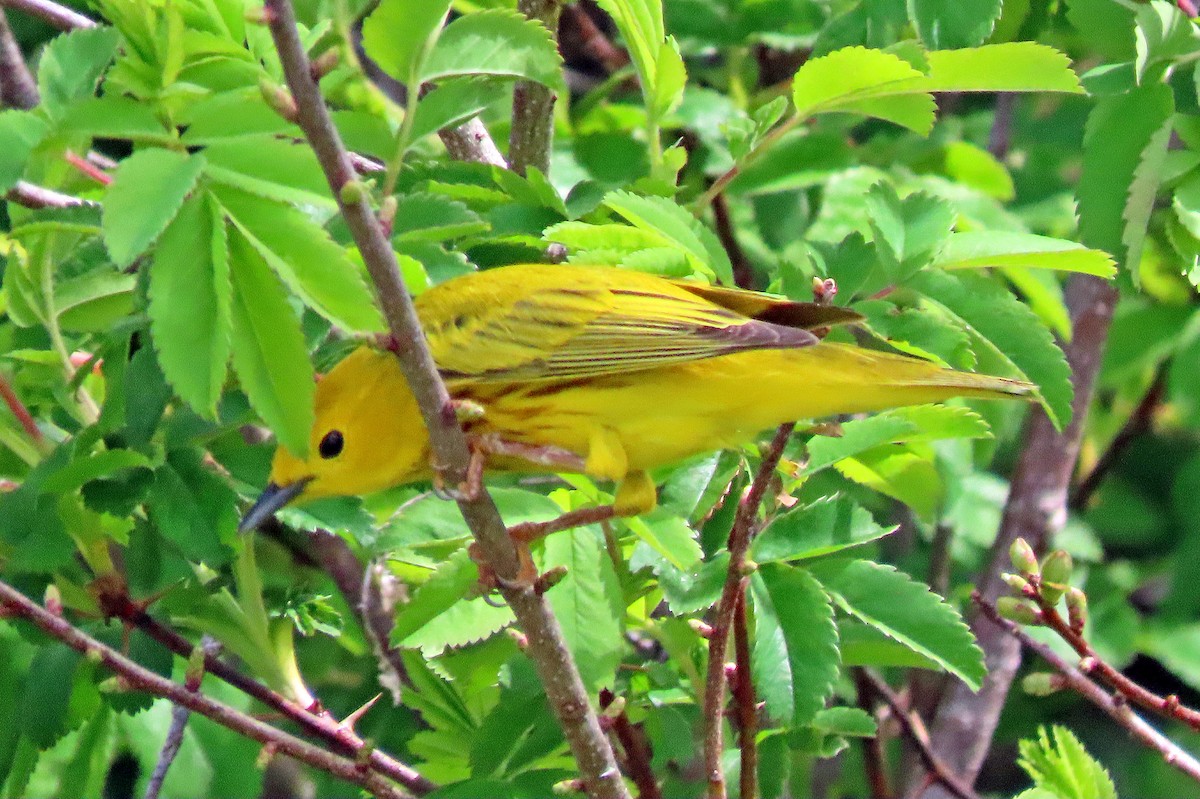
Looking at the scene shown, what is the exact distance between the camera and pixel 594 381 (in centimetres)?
277

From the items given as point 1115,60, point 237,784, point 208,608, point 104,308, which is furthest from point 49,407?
point 1115,60

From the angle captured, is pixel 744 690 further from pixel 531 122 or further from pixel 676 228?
pixel 531 122

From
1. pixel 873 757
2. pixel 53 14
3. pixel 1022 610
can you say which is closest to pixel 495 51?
pixel 1022 610

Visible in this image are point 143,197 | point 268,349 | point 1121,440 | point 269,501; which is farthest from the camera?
point 1121,440

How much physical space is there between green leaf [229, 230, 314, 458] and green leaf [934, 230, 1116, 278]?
121cm

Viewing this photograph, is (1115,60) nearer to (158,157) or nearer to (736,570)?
(736,570)

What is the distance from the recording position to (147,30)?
2.02m

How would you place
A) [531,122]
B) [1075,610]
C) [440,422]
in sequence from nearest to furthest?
[440,422] < [1075,610] < [531,122]

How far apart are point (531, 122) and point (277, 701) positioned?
4.50 feet

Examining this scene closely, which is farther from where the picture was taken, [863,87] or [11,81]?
[11,81]

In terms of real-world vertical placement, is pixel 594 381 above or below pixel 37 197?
below

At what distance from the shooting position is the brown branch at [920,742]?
11.7 feet

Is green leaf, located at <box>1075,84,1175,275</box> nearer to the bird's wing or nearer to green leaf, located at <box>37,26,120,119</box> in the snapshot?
the bird's wing

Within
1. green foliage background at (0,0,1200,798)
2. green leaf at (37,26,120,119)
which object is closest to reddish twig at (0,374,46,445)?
green foliage background at (0,0,1200,798)
